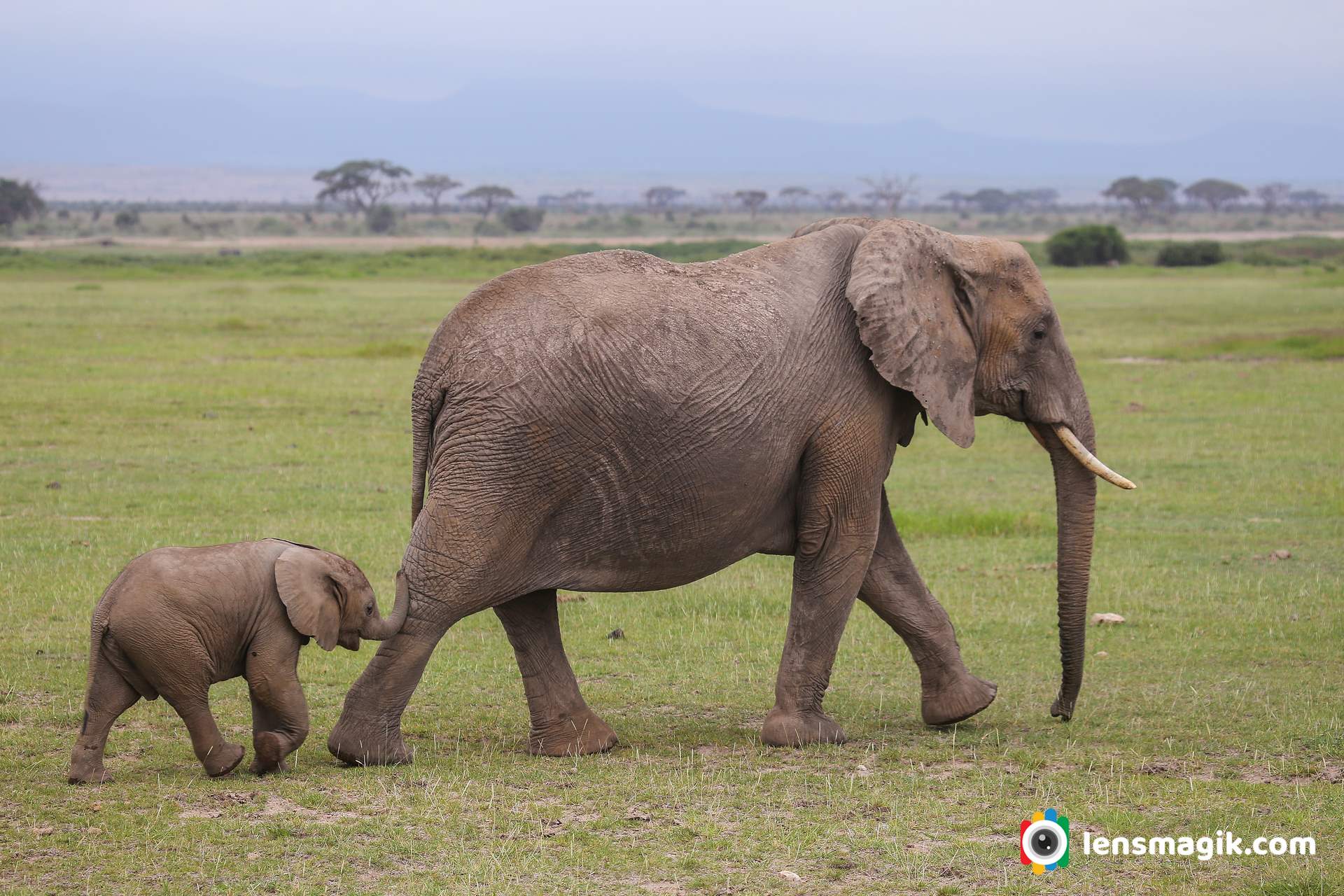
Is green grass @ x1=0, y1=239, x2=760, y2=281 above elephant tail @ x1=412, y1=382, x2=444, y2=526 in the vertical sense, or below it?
below

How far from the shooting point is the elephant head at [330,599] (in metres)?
6.77

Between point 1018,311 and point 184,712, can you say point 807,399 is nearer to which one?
point 1018,311

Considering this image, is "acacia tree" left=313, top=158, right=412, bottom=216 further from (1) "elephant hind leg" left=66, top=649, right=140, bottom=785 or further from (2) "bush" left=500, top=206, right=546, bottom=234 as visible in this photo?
(1) "elephant hind leg" left=66, top=649, right=140, bottom=785

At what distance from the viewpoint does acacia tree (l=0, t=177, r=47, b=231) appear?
100 metres

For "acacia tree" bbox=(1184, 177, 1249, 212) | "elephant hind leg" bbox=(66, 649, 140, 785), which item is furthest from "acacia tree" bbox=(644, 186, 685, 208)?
"elephant hind leg" bbox=(66, 649, 140, 785)

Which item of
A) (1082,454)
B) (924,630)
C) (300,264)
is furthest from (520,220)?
(1082,454)

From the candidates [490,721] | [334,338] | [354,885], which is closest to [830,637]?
[490,721]

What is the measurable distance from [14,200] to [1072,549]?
103m

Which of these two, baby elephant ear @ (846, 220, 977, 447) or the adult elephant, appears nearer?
the adult elephant

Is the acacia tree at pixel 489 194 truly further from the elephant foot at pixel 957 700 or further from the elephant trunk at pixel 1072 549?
the elephant foot at pixel 957 700

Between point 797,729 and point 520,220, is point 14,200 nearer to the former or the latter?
point 520,220

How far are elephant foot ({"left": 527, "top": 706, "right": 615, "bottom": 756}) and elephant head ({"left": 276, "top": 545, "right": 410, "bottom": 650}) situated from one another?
1.03 metres

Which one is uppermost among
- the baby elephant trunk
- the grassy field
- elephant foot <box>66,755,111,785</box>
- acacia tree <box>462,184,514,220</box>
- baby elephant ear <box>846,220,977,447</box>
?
acacia tree <box>462,184,514,220</box>

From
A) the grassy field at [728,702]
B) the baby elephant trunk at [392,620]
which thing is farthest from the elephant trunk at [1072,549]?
the baby elephant trunk at [392,620]
